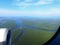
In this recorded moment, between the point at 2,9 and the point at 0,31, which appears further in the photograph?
the point at 2,9

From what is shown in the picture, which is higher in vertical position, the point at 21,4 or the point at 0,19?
the point at 21,4

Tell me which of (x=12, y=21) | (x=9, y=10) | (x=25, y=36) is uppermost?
(x=9, y=10)

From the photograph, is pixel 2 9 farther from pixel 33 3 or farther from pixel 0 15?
pixel 33 3

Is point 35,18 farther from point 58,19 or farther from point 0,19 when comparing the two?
point 0,19

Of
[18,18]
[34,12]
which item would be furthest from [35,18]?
[18,18]

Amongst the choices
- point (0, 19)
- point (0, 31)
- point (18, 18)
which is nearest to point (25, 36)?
point (18, 18)

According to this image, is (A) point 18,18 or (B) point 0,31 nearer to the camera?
(B) point 0,31

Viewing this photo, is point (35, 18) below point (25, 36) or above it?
above

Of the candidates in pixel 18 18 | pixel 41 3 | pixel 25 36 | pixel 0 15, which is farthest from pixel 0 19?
pixel 41 3
